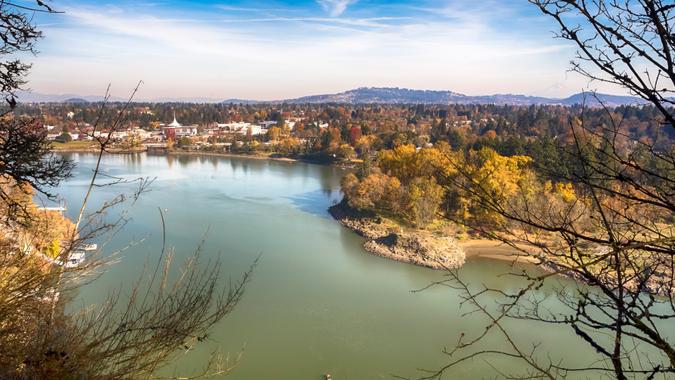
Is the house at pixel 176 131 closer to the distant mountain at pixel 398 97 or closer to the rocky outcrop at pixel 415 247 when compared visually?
the rocky outcrop at pixel 415 247

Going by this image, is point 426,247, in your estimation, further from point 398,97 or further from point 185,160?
point 398,97

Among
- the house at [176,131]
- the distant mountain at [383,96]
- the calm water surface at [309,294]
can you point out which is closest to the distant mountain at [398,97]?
the distant mountain at [383,96]

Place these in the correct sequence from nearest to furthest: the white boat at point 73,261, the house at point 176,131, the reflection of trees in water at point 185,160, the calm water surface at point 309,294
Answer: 1. the white boat at point 73,261
2. the calm water surface at point 309,294
3. the reflection of trees in water at point 185,160
4. the house at point 176,131

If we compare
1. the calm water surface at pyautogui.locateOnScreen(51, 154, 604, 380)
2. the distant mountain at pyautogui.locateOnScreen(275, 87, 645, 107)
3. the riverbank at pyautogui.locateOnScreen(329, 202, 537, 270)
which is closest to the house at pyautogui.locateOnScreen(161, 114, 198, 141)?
the calm water surface at pyautogui.locateOnScreen(51, 154, 604, 380)

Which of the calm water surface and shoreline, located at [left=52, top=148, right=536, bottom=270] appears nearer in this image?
the calm water surface

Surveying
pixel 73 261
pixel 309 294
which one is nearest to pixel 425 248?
pixel 309 294

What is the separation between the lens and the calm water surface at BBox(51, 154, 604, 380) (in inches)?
177

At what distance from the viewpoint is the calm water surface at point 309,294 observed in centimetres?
450

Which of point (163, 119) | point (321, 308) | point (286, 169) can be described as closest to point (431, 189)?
point (321, 308)

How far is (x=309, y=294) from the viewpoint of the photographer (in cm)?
611

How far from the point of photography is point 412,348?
480 cm

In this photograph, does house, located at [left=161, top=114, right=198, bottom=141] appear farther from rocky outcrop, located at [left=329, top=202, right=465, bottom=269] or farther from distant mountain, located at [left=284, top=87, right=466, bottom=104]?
distant mountain, located at [left=284, top=87, right=466, bottom=104]

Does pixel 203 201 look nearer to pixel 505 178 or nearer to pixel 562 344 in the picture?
pixel 505 178

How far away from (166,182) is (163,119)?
19.4 metres
